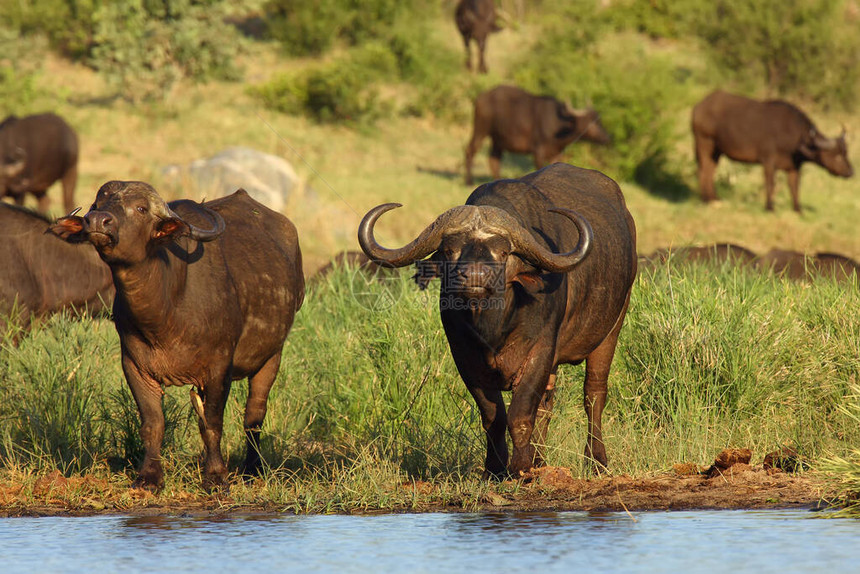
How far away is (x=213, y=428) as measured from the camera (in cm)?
695

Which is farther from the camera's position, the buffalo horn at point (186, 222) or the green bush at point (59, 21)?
the green bush at point (59, 21)

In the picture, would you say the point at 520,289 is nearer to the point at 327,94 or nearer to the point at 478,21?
the point at 327,94

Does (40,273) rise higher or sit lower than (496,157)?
lower

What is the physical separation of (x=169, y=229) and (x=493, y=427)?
2067mm

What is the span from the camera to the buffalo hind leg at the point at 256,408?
7.59 metres

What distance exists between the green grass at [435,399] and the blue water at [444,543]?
32.9 inches

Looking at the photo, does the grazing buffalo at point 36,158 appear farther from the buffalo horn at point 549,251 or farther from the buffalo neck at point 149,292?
the buffalo horn at point 549,251

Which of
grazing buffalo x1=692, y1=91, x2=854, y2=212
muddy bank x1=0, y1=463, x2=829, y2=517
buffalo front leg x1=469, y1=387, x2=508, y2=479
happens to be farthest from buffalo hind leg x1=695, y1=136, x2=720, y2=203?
buffalo front leg x1=469, y1=387, x2=508, y2=479

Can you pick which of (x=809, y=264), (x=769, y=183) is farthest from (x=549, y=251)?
(x=769, y=183)

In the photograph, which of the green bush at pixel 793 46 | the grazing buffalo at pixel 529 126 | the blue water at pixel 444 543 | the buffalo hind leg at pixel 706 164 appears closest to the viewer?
the blue water at pixel 444 543

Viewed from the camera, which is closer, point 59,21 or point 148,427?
point 148,427

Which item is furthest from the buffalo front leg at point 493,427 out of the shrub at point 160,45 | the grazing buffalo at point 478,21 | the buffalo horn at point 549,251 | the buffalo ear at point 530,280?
the grazing buffalo at point 478,21

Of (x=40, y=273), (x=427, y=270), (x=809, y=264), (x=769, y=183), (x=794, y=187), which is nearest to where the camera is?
(x=427, y=270)

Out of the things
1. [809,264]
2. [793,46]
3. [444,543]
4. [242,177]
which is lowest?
[444,543]
